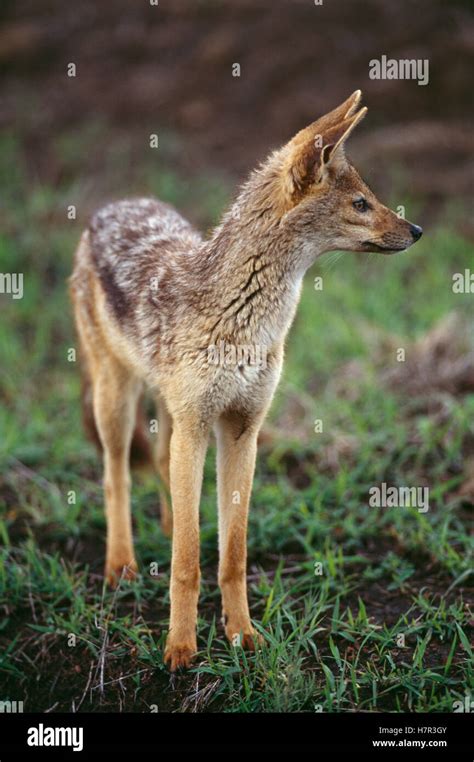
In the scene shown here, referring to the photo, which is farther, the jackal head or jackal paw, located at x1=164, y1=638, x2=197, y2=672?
jackal paw, located at x1=164, y1=638, x2=197, y2=672

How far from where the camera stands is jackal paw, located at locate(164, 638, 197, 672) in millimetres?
4484

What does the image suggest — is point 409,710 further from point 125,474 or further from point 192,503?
point 125,474

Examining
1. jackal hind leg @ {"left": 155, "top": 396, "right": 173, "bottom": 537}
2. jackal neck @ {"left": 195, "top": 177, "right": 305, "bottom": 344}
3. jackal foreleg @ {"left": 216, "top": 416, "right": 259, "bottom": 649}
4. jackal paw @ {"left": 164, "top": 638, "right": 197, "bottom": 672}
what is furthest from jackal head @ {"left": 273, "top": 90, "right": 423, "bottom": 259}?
jackal paw @ {"left": 164, "top": 638, "right": 197, "bottom": 672}

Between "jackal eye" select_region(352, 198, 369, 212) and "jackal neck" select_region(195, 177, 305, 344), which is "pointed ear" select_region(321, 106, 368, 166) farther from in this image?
"jackal neck" select_region(195, 177, 305, 344)

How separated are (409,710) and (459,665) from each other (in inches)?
17.0

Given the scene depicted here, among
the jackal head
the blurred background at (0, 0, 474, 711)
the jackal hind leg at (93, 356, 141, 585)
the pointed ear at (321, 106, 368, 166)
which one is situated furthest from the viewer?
the jackal hind leg at (93, 356, 141, 585)

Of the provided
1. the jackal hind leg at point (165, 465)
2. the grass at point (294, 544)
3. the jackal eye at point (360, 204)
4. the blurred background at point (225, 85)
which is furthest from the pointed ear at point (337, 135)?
the blurred background at point (225, 85)

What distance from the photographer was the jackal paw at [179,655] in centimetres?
448

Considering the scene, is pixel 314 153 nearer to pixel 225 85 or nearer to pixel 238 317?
pixel 238 317

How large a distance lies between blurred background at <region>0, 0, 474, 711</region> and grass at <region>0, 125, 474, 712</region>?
0.06ft

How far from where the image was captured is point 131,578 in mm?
5426

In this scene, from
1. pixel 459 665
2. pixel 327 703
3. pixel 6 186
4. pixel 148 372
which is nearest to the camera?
pixel 327 703

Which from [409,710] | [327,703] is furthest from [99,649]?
[409,710]

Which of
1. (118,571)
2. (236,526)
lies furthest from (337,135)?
(118,571)
